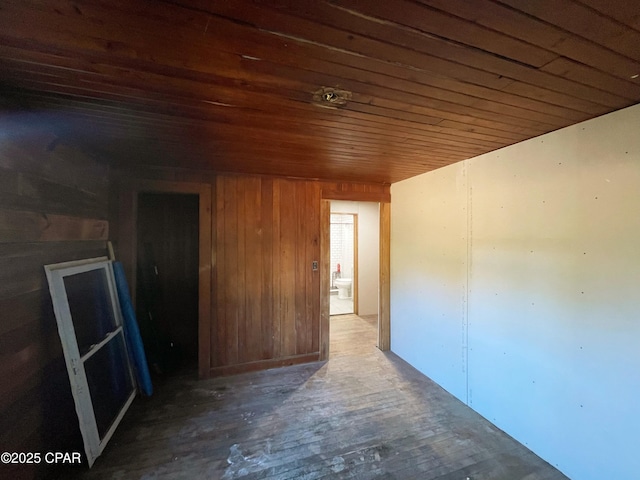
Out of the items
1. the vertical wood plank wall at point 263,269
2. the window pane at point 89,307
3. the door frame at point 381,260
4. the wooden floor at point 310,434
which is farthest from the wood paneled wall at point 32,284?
the door frame at point 381,260

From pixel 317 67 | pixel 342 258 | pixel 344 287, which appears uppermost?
pixel 317 67

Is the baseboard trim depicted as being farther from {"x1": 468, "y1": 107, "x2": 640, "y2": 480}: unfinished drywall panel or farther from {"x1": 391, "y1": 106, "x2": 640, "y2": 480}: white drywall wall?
{"x1": 468, "y1": 107, "x2": 640, "y2": 480}: unfinished drywall panel

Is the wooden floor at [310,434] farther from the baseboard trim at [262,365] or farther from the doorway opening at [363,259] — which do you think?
the doorway opening at [363,259]

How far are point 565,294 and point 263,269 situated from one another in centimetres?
272

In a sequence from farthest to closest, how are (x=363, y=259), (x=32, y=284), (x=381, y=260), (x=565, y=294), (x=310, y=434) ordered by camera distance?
(x=363, y=259)
(x=381, y=260)
(x=310, y=434)
(x=565, y=294)
(x=32, y=284)

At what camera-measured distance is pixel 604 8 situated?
84 centimetres

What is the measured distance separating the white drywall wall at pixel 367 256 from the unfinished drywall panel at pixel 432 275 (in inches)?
72.7

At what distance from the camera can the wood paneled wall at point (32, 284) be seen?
4.49 feet

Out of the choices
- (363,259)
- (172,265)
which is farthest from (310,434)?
(363,259)

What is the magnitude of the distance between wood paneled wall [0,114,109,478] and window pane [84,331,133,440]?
134mm

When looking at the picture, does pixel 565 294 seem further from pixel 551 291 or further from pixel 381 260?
pixel 381 260

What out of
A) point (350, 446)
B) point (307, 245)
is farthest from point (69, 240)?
point (350, 446)

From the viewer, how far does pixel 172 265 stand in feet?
12.4

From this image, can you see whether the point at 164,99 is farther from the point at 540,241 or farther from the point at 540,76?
the point at 540,241
